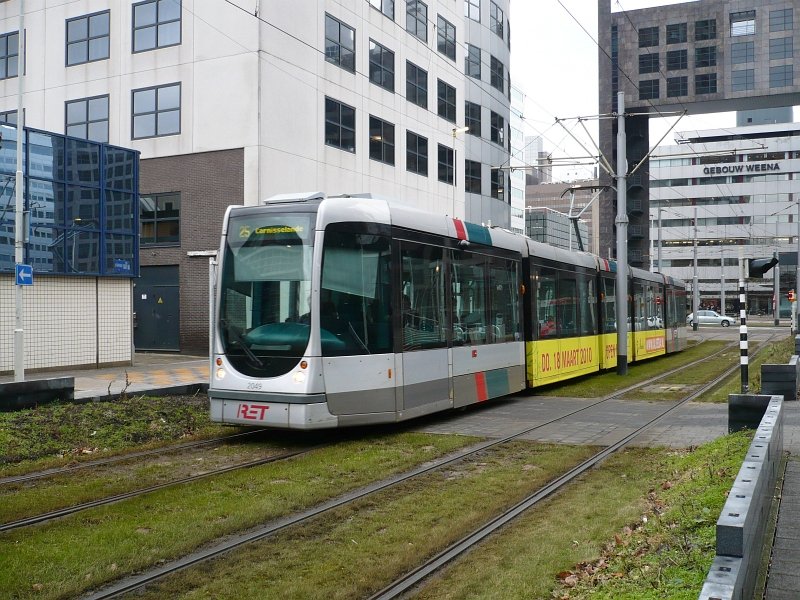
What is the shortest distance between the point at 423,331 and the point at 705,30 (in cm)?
4503

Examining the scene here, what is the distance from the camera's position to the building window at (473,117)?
1663 inches

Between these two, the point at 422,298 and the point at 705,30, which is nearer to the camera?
the point at 422,298

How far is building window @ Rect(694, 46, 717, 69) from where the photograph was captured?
4809 cm

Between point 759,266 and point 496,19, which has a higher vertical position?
point 496,19

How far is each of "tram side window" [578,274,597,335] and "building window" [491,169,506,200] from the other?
84.1 feet

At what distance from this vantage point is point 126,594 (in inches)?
194

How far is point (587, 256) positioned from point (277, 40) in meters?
12.3

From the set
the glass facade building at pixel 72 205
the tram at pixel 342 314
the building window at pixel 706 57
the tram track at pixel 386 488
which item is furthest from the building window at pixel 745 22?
the tram track at pixel 386 488

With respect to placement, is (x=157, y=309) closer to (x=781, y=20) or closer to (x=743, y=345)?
(x=743, y=345)

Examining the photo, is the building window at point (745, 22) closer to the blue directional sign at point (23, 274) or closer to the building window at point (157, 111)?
the building window at point (157, 111)

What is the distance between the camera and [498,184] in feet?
149

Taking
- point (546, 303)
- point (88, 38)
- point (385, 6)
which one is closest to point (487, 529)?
point (546, 303)

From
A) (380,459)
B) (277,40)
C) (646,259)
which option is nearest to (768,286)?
(646,259)

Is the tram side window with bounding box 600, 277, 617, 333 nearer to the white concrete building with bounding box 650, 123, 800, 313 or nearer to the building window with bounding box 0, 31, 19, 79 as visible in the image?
the building window with bounding box 0, 31, 19, 79
